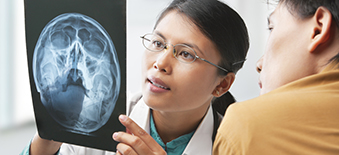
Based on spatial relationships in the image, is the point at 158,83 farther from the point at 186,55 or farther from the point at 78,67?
the point at 78,67

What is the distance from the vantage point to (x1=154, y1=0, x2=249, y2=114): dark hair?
103 cm

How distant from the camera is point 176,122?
115 centimetres

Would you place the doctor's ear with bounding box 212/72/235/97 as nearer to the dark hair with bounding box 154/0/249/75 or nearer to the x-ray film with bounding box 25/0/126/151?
the dark hair with bounding box 154/0/249/75

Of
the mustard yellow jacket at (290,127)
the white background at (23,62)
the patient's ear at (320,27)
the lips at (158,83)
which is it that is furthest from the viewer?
the white background at (23,62)

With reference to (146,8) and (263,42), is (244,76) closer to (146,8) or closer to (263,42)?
(263,42)

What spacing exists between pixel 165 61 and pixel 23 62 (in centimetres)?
153

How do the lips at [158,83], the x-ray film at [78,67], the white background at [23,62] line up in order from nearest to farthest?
the x-ray film at [78,67]
the lips at [158,83]
the white background at [23,62]

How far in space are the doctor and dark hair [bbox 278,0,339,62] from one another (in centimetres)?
39

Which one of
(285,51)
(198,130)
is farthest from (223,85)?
(285,51)

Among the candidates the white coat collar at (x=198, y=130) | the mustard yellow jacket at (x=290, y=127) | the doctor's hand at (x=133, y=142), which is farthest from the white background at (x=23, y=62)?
the mustard yellow jacket at (x=290, y=127)

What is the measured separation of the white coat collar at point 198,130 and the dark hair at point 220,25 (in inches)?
9.2

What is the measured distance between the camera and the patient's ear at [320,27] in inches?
22.3

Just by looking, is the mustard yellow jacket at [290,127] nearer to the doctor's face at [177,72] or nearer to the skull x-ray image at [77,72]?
the skull x-ray image at [77,72]

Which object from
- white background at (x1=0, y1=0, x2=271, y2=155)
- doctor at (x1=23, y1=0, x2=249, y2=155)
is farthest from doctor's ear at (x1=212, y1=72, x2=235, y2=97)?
white background at (x1=0, y1=0, x2=271, y2=155)
